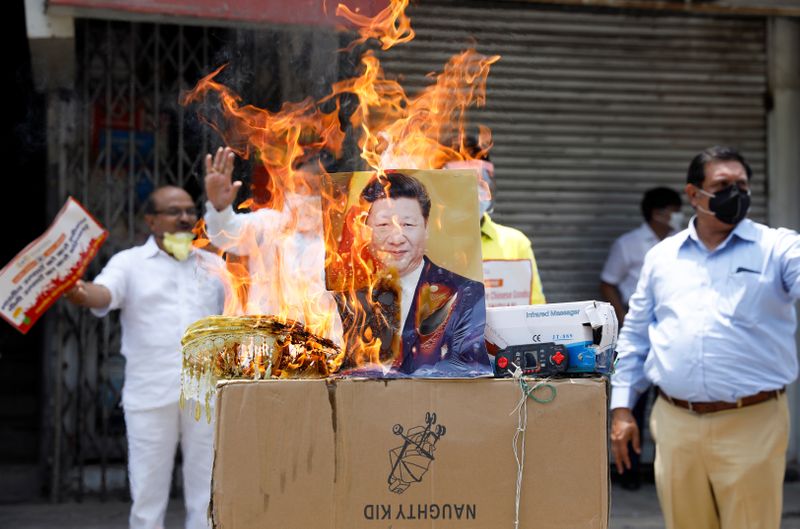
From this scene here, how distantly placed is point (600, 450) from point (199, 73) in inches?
194

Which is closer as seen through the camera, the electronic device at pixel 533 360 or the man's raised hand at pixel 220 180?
the electronic device at pixel 533 360

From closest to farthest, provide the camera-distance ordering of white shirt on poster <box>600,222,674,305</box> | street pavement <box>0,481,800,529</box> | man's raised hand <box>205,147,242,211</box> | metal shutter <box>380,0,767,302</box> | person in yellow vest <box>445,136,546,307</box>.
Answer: man's raised hand <box>205,147,242,211</box>, person in yellow vest <box>445,136,546,307</box>, street pavement <box>0,481,800,529</box>, white shirt on poster <box>600,222,674,305</box>, metal shutter <box>380,0,767,302</box>

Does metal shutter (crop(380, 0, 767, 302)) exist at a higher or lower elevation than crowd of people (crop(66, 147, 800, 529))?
higher

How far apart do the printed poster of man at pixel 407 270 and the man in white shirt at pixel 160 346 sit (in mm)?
2188

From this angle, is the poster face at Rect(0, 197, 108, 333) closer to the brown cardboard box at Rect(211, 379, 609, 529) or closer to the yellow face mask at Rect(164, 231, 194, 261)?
the yellow face mask at Rect(164, 231, 194, 261)

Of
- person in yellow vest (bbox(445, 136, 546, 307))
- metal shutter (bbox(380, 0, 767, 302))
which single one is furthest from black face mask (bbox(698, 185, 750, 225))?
metal shutter (bbox(380, 0, 767, 302))

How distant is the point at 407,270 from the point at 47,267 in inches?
99.2

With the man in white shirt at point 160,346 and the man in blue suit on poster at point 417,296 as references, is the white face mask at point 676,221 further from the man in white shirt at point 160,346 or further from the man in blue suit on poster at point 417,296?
the man in blue suit on poster at point 417,296

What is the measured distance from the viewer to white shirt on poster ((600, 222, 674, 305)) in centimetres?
690

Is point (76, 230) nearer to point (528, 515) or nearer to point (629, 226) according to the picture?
point (528, 515)

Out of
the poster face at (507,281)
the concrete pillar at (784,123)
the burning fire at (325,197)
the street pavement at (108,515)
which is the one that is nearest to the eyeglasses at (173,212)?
the burning fire at (325,197)

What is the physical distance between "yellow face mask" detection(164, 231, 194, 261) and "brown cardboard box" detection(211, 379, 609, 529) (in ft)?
8.88

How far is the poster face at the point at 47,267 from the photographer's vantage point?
14.6 feet

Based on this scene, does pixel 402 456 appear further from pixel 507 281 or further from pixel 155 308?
pixel 155 308
